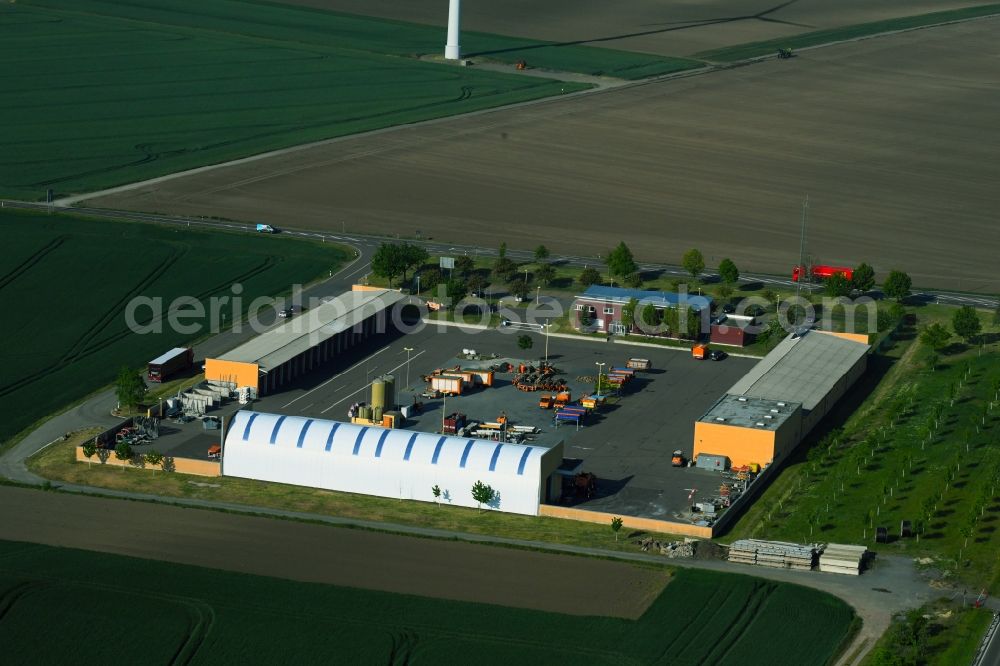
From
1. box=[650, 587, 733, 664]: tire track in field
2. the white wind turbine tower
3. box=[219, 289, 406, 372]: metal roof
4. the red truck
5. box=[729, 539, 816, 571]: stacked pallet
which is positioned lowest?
box=[650, 587, 733, 664]: tire track in field

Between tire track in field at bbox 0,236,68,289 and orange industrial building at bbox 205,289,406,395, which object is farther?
tire track in field at bbox 0,236,68,289

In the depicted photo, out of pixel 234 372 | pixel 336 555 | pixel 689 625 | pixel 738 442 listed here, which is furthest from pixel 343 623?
pixel 234 372

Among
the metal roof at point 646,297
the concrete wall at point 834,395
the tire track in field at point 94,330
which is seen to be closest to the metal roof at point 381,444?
the tire track in field at point 94,330

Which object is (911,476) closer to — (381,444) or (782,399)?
(782,399)

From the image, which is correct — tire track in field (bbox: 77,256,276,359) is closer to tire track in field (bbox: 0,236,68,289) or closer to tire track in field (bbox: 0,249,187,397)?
tire track in field (bbox: 0,249,187,397)

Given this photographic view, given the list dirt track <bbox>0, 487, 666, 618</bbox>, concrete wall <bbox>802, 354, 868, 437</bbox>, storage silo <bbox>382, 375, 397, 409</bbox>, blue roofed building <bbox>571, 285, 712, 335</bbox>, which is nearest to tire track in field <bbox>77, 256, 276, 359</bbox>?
storage silo <bbox>382, 375, 397, 409</bbox>

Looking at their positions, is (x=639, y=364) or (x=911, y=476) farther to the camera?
(x=639, y=364)
